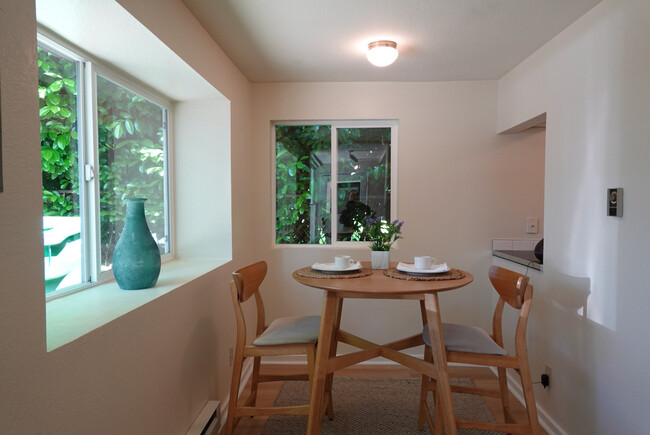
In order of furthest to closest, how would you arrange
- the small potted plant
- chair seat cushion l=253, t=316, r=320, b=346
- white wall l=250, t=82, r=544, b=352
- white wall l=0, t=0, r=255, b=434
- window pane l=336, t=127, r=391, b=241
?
window pane l=336, t=127, r=391, b=241, white wall l=250, t=82, r=544, b=352, the small potted plant, chair seat cushion l=253, t=316, r=320, b=346, white wall l=0, t=0, r=255, b=434

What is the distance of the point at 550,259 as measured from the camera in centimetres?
215

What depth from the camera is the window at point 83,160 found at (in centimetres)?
142

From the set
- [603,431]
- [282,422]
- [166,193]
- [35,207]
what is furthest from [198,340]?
[603,431]

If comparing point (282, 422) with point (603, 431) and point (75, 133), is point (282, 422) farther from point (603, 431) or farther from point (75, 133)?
point (75, 133)

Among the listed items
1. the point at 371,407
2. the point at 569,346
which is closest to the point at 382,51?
the point at 569,346

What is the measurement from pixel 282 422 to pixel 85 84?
Result: 2069mm

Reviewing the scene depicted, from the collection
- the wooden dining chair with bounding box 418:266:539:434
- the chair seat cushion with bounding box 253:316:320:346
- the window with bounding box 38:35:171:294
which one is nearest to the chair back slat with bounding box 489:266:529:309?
the wooden dining chair with bounding box 418:266:539:434

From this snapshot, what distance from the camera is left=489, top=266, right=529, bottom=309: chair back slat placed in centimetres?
169

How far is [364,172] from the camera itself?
3.08 meters

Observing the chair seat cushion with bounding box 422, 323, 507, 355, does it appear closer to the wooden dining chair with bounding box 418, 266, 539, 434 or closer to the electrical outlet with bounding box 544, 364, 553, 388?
the wooden dining chair with bounding box 418, 266, 539, 434

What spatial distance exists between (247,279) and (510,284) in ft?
4.31

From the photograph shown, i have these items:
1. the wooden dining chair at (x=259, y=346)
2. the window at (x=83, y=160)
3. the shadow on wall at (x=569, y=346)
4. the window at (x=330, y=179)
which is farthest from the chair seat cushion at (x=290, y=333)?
the shadow on wall at (x=569, y=346)

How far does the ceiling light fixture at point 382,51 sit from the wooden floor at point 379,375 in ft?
7.07

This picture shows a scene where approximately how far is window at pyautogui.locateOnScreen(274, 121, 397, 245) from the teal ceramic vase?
59.8 inches
